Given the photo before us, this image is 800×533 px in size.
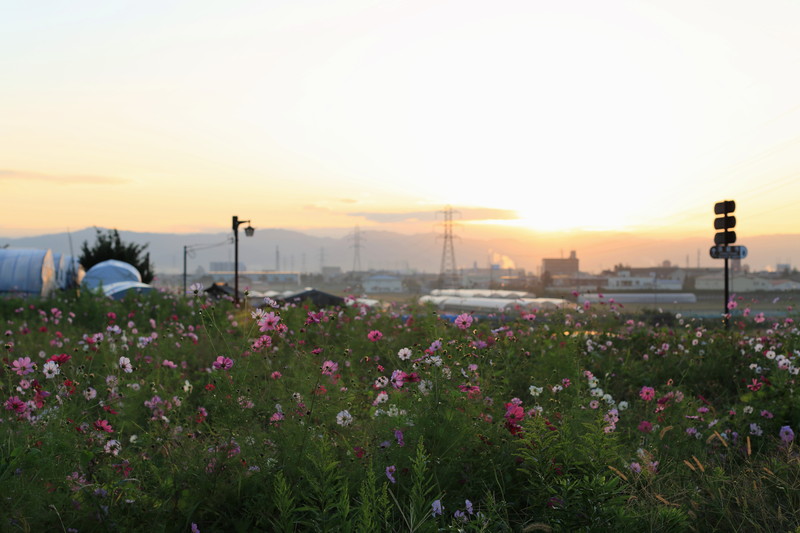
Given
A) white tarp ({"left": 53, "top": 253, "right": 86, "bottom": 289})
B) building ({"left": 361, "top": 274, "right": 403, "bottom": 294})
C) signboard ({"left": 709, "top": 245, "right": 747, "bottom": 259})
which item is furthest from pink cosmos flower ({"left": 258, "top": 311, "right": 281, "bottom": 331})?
building ({"left": 361, "top": 274, "right": 403, "bottom": 294})

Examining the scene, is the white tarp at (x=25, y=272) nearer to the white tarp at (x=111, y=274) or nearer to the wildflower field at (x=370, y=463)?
the white tarp at (x=111, y=274)

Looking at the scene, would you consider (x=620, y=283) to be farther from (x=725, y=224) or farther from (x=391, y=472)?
(x=391, y=472)

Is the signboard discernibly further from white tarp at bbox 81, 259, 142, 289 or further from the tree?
the tree

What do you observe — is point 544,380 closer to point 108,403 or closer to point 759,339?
point 108,403

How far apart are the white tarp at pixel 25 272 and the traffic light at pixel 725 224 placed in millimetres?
27749

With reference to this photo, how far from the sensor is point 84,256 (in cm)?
4016

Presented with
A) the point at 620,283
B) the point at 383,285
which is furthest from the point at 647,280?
the point at 383,285

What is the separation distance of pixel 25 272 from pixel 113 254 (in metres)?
9.75

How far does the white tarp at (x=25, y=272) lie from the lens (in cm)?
2942

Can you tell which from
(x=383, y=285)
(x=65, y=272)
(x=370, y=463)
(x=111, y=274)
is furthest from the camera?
(x=383, y=285)

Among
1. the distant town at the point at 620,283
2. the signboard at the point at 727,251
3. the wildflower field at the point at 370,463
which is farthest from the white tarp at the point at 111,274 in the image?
the distant town at the point at 620,283

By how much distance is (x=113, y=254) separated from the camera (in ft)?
129

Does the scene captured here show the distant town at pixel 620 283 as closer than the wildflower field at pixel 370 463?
No

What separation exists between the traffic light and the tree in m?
32.4
